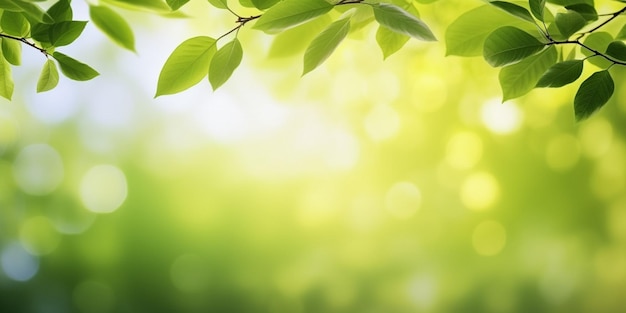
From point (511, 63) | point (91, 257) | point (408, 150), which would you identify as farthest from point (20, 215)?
point (511, 63)

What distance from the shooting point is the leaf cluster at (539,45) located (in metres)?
0.42

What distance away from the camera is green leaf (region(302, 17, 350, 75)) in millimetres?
433

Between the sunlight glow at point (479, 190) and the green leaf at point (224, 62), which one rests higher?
the green leaf at point (224, 62)

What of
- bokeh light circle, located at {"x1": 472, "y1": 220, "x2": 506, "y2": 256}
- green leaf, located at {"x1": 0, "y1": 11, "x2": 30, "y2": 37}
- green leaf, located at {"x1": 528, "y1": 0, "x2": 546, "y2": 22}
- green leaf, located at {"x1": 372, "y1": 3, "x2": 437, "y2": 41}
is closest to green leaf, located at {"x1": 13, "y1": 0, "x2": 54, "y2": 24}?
green leaf, located at {"x1": 0, "y1": 11, "x2": 30, "y2": 37}

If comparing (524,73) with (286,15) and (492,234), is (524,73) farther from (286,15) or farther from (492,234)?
(492,234)

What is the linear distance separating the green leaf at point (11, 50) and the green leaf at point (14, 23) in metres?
0.02

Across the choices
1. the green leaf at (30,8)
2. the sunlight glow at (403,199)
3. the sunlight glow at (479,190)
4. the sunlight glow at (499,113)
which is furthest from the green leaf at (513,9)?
the sunlight glow at (403,199)

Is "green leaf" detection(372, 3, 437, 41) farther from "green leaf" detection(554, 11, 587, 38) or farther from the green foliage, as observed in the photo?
"green leaf" detection(554, 11, 587, 38)

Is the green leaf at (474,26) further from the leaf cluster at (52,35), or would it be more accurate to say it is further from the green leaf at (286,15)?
the leaf cluster at (52,35)

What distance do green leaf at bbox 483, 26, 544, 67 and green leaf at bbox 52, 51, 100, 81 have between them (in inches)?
12.6

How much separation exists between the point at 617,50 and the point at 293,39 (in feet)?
0.97

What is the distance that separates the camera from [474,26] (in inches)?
18.9

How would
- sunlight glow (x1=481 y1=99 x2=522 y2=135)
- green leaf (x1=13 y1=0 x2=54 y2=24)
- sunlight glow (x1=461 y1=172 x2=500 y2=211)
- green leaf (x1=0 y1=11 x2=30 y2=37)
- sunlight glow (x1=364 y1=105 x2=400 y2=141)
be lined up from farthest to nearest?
sunlight glow (x1=461 y1=172 x2=500 y2=211) < sunlight glow (x1=364 y1=105 x2=400 y2=141) < sunlight glow (x1=481 y1=99 x2=522 y2=135) < green leaf (x1=0 y1=11 x2=30 y2=37) < green leaf (x1=13 y1=0 x2=54 y2=24)

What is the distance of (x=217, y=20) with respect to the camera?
2.83 meters
